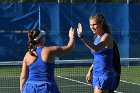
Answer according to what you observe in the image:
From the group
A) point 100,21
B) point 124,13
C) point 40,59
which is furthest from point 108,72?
point 124,13

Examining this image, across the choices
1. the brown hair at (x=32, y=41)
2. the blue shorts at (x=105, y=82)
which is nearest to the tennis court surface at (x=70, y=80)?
the blue shorts at (x=105, y=82)

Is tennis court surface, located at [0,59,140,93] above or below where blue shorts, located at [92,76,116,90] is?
below

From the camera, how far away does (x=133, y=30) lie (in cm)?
2123

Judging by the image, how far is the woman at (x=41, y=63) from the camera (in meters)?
6.17

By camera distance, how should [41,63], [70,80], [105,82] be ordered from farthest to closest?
[70,80], [105,82], [41,63]

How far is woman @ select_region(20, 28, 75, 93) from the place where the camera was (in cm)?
617

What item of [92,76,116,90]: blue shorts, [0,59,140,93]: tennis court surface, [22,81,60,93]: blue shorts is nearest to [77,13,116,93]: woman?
[92,76,116,90]: blue shorts

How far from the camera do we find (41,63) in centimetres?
621

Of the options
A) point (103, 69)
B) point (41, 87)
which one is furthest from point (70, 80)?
point (41, 87)

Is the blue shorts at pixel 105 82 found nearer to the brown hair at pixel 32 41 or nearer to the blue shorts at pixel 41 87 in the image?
the blue shorts at pixel 41 87

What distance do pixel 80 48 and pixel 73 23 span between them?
3.81 feet

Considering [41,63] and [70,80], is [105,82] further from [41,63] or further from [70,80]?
[70,80]

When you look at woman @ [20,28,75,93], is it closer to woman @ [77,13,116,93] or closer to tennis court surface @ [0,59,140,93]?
woman @ [77,13,116,93]

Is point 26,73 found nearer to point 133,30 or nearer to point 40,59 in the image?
point 40,59
